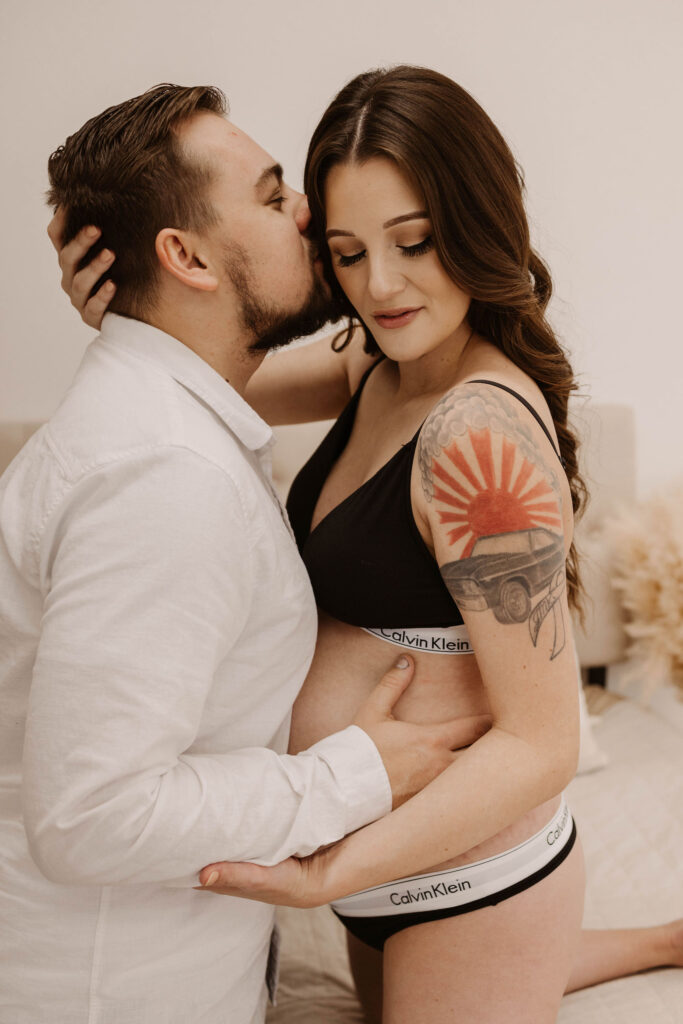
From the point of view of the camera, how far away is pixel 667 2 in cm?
238

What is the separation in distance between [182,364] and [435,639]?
496 mm

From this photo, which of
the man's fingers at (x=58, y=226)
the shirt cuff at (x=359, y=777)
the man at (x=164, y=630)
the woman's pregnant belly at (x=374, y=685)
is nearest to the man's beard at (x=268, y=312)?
the man at (x=164, y=630)

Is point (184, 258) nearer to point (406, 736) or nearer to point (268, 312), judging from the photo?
point (268, 312)

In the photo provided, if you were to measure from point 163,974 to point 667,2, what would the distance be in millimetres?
2559

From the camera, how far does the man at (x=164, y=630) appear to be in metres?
0.90

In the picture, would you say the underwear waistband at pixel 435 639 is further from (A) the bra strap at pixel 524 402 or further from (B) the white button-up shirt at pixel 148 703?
(A) the bra strap at pixel 524 402

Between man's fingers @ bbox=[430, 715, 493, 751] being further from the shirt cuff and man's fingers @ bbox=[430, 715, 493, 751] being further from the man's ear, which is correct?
the man's ear

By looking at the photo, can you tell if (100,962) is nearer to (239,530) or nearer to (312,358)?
(239,530)

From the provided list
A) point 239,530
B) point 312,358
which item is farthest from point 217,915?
point 312,358

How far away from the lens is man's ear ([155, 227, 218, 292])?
44.6 inches

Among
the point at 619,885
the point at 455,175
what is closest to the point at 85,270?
the point at 455,175

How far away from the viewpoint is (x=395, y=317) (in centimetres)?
125

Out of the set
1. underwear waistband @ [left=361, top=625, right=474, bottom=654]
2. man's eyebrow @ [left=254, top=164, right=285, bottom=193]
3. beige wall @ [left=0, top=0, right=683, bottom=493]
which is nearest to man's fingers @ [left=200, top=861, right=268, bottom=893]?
underwear waistband @ [left=361, top=625, right=474, bottom=654]

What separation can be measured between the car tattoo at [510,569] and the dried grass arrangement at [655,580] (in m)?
1.36
